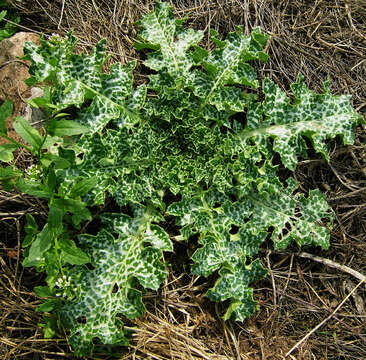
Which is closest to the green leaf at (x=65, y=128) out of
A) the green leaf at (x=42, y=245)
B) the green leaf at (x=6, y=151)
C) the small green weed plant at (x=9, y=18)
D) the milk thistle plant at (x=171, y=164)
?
the green leaf at (x=6, y=151)

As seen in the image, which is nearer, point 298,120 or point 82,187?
point 82,187

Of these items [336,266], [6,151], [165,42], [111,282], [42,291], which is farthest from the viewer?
[336,266]

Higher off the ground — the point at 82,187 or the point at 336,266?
the point at 82,187

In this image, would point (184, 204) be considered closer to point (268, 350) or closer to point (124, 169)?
point (124, 169)

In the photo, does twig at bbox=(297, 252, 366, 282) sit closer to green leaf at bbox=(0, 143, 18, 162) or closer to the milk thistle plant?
the milk thistle plant

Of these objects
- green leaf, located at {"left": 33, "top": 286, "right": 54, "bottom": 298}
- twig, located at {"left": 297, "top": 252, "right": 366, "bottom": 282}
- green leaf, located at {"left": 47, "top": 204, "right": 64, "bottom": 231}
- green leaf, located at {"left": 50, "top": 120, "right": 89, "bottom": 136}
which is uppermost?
green leaf, located at {"left": 50, "top": 120, "right": 89, "bottom": 136}

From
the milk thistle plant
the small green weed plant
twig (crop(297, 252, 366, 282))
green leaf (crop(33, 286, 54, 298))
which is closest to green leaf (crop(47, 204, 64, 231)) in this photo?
the milk thistle plant

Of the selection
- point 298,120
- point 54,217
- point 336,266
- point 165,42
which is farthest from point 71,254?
point 336,266

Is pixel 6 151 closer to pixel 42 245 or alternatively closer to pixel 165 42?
pixel 42 245

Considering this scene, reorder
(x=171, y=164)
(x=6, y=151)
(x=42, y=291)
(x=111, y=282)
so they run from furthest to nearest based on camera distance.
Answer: (x=171, y=164) < (x=111, y=282) < (x=42, y=291) < (x=6, y=151)
